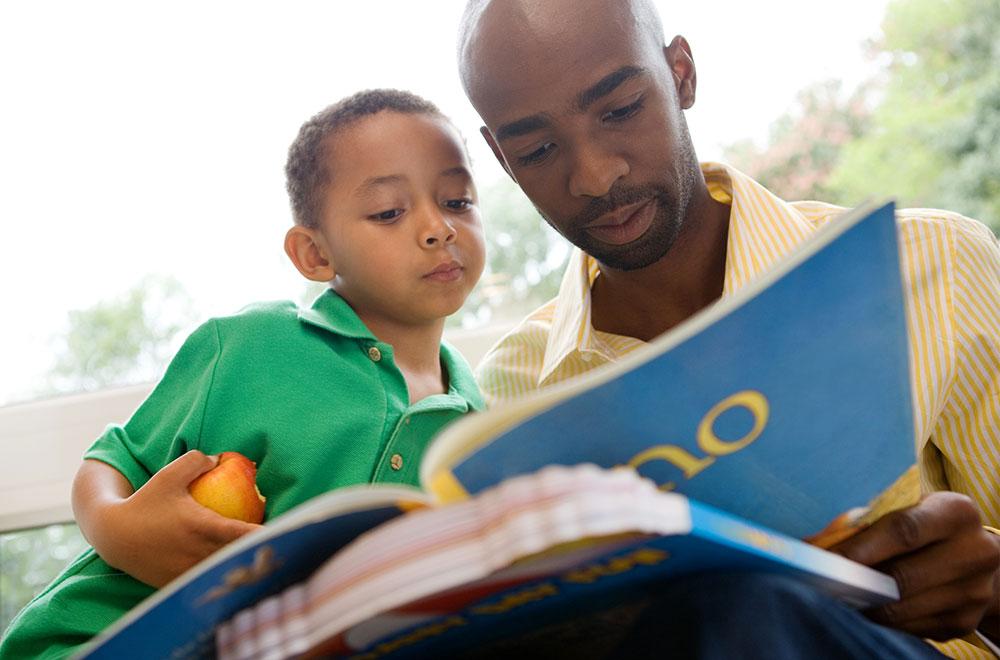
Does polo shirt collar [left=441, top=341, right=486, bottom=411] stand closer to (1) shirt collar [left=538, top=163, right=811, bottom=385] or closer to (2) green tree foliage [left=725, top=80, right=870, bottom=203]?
(1) shirt collar [left=538, top=163, right=811, bottom=385]

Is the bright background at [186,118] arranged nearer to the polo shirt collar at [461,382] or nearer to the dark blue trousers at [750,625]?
the polo shirt collar at [461,382]

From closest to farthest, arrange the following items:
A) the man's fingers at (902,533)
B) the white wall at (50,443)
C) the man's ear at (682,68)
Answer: the man's fingers at (902,533), the man's ear at (682,68), the white wall at (50,443)

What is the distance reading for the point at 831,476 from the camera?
0.67 metres

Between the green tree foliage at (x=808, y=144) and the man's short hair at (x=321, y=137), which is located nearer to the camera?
the man's short hair at (x=321, y=137)

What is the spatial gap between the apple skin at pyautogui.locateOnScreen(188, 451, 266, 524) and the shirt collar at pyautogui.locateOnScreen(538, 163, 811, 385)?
399 millimetres

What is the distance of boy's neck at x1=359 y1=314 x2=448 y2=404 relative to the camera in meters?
1.31

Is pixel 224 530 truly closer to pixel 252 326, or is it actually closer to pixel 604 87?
pixel 252 326

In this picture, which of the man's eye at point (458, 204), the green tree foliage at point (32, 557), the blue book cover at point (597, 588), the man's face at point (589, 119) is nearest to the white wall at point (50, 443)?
the green tree foliage at point (32, 557)

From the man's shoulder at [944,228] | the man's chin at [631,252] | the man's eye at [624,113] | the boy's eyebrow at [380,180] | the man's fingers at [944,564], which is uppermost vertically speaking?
the man's eye at [624,113]

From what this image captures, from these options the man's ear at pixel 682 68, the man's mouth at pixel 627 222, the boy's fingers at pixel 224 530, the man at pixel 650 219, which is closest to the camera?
the boy's fingers at pixel 224 530

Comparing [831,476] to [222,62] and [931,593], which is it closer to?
[931,593]

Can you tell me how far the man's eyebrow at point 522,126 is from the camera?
1.17 m

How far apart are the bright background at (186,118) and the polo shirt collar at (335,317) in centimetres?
66

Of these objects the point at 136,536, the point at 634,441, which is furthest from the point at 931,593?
Answer: the point at 136,536
